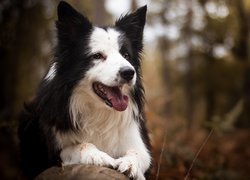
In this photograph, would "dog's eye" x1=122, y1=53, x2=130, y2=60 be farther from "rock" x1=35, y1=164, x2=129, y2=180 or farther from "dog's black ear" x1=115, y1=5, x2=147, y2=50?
"rock" x1=35, y1=164, x2=129, y2=180

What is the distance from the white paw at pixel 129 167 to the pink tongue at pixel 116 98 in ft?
1.79

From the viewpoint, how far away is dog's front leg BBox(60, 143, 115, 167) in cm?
480

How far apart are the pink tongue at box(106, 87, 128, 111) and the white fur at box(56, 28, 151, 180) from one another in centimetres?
10

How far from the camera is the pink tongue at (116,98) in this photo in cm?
517

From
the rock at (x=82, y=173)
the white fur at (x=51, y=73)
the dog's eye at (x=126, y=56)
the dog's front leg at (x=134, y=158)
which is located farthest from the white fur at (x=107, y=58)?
the rock at (x=82, y=173)

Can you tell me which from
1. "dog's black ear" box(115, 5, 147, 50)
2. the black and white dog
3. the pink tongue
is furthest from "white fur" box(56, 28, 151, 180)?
"dog's black ear" box(115, 5, 147, 50)

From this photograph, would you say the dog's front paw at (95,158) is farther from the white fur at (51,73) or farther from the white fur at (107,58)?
the white fur at (51,73)

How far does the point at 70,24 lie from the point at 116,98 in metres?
0.93

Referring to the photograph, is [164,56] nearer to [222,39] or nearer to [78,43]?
[222,39]

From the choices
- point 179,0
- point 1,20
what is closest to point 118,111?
point 1,20

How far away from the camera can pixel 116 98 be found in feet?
17.1

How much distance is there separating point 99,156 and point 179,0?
16916 mm

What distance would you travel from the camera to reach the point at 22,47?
1040 centimetres

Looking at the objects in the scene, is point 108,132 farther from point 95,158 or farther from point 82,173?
point 82,173
